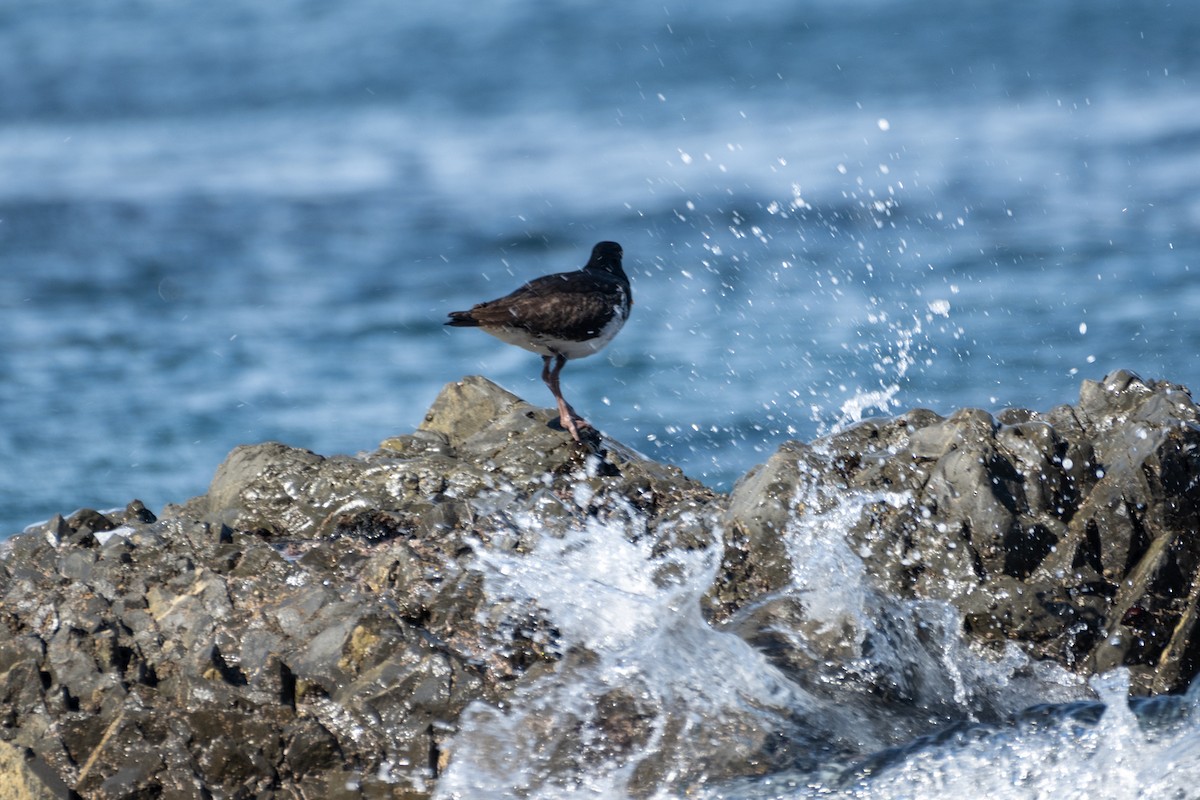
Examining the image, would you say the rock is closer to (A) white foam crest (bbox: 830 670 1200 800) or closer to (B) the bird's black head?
(A) white foam crest (bbox: 830 670 1200 800)

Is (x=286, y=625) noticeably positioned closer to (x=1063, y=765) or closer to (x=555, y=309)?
(x=1063, y=765)

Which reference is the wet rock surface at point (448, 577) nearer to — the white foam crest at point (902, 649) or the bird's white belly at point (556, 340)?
the white foam crest at point (902, 649)

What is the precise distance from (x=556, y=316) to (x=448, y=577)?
248 cm

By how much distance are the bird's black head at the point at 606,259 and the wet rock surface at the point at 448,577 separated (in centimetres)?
238

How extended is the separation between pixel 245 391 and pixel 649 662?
9513 mm

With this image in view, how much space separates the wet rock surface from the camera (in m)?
4.84

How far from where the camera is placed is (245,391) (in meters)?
13.9

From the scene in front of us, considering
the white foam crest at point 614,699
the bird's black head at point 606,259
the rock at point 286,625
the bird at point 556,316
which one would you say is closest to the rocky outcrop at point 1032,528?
the white foam crest at point 614,699

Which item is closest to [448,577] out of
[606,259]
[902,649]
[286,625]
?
[286,625]

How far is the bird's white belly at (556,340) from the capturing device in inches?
300

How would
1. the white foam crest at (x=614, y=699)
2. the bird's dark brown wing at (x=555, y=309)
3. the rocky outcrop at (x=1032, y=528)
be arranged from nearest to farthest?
1. the white foam crest at (x=614, y=699)
2. the rocky outcrop at (x=1032, y=528)
3. the bird's dark brown wing at (x=555, y=309)

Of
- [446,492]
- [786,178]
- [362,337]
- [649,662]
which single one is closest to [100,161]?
[362,337]

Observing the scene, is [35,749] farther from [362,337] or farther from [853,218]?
[853,218]

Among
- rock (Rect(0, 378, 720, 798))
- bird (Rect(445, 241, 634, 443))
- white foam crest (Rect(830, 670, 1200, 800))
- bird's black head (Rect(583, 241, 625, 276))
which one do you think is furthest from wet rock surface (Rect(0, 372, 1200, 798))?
bird's black head (Rect(583, 241, 625, 276))
